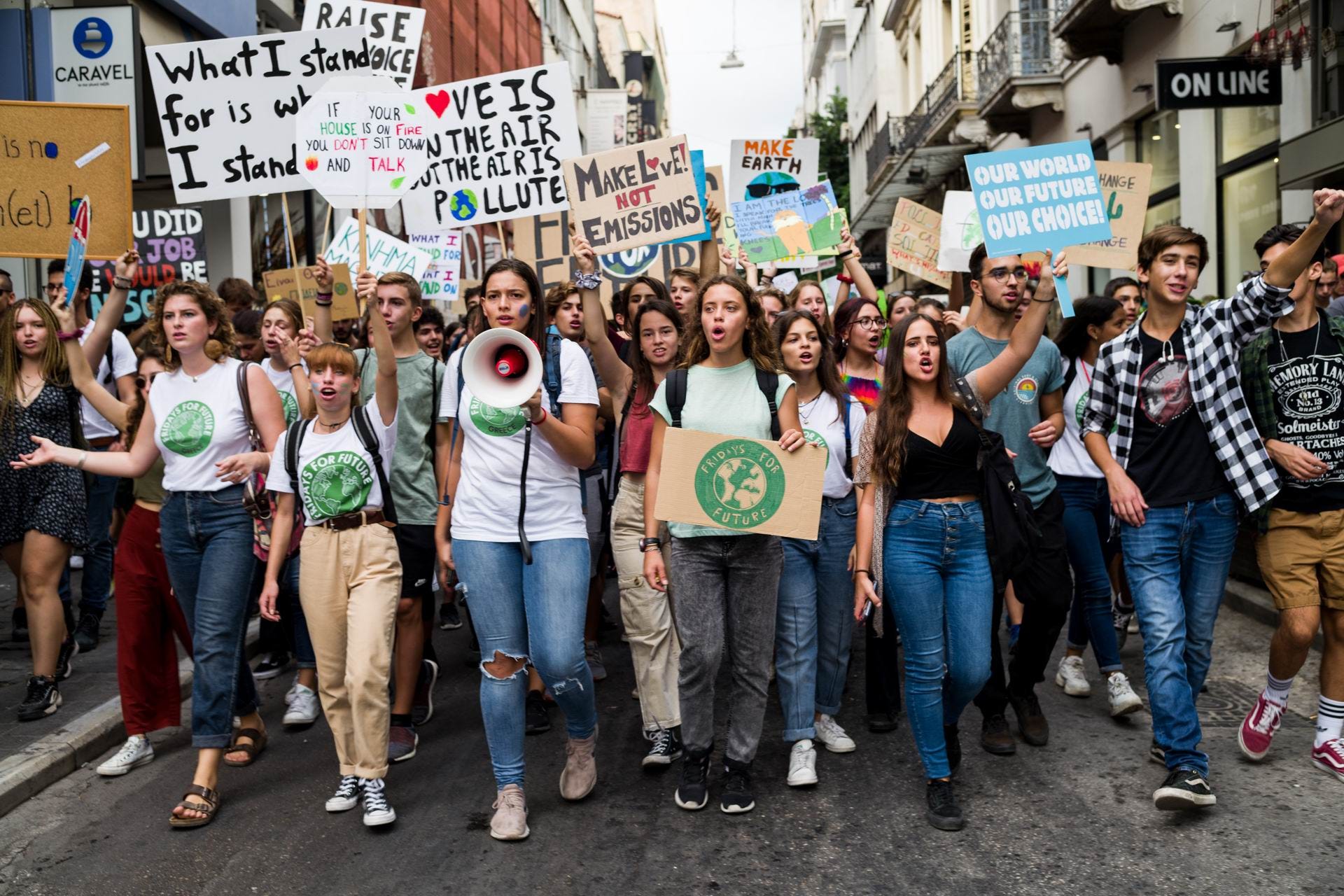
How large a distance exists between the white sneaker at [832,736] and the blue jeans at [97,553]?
4.46 meters

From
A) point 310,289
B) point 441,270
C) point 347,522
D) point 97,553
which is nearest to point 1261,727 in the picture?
point 347,522

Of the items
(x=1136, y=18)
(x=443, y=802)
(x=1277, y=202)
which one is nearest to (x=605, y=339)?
(x=443, y=802)

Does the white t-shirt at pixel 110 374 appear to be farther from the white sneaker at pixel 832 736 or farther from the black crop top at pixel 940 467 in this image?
the black crop top at pixel 940 467

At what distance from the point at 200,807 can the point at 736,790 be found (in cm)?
203

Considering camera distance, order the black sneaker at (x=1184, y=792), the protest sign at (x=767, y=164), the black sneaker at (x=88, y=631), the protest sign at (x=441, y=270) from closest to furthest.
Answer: the black sneaker at (x=1184, y=792) → the black sneaker at (x=88, y=631) → the protest sign at (x=441, y=270) → the protest sign at (x=767, y=164)

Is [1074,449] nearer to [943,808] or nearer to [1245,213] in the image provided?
[943,808]

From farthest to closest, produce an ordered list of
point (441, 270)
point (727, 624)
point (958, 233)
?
point (441, 270), point (958, 233), point (727, 624)

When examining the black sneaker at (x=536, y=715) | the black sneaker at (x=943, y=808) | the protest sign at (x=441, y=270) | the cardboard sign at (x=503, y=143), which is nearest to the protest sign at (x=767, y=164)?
the protest sign at (x=441, y=270)

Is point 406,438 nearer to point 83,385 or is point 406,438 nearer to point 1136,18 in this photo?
point 83,385

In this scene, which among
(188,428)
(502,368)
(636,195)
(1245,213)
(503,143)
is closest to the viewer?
(502,368)

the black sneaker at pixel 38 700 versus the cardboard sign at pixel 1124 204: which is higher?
the cardboard sign at pixel 1124 204

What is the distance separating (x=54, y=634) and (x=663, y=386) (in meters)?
3.44

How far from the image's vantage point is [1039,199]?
5.71 metres

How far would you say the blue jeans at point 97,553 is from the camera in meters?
7.73
